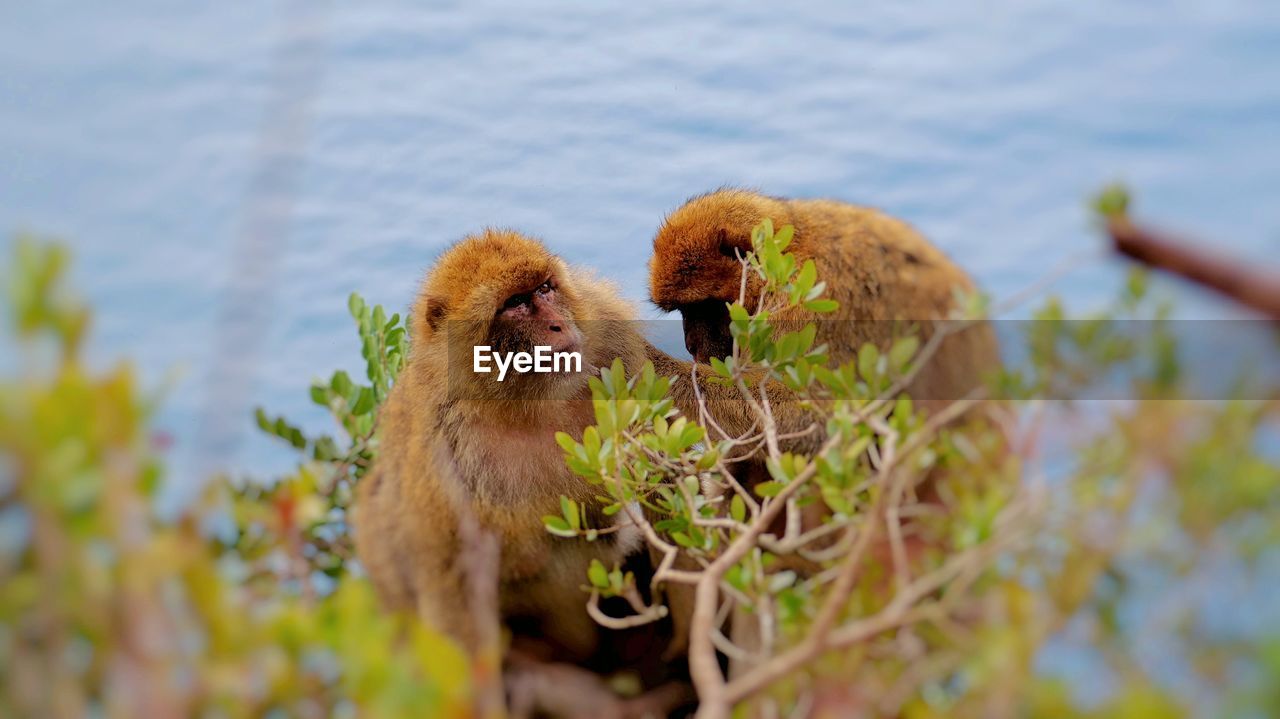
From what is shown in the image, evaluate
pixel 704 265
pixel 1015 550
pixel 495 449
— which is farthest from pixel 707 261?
pixel 1015 550

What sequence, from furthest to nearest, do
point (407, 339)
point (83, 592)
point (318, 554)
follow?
point (407, 339) → point (318, 554) → point (83, 592)

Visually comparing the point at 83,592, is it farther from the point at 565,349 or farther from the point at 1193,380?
the point at 565,349

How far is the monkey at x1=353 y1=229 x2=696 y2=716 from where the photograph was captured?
315 cm

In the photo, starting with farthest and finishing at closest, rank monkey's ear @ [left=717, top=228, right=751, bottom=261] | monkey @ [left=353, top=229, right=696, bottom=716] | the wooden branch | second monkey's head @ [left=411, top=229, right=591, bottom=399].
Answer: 1. monkey's ear @ [left=717, top=228, right=751, bottom=261]
2. second monkey's head @ [left=411, top=229, right=591, bottom=399]
3. monkey @ [left=353, top=229, right=696, bottom=716]
4. the wooden branch

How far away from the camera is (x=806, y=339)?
9.08 feet

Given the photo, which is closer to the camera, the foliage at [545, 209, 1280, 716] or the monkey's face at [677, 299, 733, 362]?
the foliage at [545, 209, 1280, 716]

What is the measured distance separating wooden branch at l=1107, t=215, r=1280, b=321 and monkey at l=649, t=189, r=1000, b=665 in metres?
2.50

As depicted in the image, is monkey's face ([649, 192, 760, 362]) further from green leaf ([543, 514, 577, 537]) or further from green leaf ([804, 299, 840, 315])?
green leaf ([543, 514, 577, 537])

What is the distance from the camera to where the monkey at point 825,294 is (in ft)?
12.2

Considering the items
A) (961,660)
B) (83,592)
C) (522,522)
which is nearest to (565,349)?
(522,522)

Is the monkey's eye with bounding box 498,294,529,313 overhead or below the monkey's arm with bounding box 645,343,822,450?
overhead

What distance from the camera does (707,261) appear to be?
4172mm

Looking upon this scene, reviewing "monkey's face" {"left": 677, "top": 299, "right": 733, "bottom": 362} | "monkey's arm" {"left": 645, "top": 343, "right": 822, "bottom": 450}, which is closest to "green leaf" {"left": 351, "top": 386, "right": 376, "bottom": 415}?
Answer: "monkey's arm" {"left": 645, "top": 343, "right": 822, "bottom": 450}

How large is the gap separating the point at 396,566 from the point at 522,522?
341 millimetres
